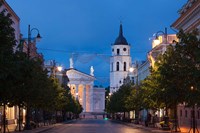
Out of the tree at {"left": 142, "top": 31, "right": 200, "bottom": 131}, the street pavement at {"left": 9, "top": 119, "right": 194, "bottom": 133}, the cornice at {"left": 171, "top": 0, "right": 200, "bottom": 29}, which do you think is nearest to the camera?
the tree at {"left": 142, "top": 31, "right": 200, "bottom": 131}

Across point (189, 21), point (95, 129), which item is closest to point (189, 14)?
point (189, 21)

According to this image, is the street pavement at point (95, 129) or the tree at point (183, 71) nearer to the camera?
the tree at point (183, 71)

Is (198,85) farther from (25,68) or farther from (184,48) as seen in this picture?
(25,68)

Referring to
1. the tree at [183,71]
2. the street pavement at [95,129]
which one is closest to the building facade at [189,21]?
the street pavement at [95,129]

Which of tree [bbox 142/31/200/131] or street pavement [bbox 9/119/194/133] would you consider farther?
street pavement [bbox 9/119/194/133]

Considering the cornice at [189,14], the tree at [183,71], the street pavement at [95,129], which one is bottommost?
the street pavement at [95,129]

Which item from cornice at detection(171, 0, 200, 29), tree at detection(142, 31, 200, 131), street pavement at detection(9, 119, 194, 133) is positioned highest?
cornice at detection(171, 0, 200, 29)

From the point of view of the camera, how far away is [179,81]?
125 feet

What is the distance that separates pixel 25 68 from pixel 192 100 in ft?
40.9

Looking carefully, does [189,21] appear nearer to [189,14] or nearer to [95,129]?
[189,14]

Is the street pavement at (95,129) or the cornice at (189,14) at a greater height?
the cornice at (189,14)

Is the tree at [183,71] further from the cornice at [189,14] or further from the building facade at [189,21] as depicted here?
the building facade at [189,21]

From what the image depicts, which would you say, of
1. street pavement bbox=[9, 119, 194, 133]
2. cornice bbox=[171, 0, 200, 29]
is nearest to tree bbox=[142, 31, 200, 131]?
street pavement bbox=[9, 119, 194, 133]

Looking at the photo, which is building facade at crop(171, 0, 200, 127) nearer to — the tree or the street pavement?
the street pavement
